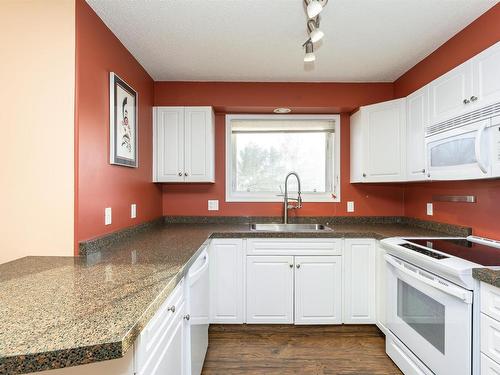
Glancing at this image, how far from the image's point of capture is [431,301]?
1.61 meters

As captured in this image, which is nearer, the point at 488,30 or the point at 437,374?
the point at 437,374

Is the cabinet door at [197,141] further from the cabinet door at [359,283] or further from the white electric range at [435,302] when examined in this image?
the white electric range at [435,302]

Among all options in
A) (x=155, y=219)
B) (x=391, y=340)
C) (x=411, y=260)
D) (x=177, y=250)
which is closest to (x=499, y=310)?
(x=411, y=260)

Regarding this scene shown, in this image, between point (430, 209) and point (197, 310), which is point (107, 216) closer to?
point (197, 310)

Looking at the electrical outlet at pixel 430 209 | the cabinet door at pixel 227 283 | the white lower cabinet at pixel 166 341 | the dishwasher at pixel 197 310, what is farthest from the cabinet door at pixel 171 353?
the electrical outlet at pixel 430 209

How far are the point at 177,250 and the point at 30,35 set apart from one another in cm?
143

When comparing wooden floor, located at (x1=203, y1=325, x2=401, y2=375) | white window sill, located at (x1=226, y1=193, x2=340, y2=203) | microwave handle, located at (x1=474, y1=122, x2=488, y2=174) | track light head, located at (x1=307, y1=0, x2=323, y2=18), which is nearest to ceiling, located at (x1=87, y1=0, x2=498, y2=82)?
track light head, located at (x1=307, y1=0, x2=323, y2=18)

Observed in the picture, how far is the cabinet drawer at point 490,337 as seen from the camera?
1.21 m

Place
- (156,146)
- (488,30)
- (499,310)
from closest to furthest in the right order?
(499,310), (488,30), (156,146)

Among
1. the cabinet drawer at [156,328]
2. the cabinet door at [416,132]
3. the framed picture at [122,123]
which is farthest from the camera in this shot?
the cabinet door at [416,132]

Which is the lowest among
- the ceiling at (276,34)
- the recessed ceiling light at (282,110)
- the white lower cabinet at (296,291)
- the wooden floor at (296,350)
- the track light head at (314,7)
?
the wooden floor at (296,350)

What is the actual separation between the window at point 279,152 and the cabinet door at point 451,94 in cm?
110

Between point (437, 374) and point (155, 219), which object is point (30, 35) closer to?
point (155, 219)

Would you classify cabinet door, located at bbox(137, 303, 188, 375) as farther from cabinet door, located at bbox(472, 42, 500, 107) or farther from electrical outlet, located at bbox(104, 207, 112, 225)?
cabinet door, located at bbox(472, 42, 500, 107)
